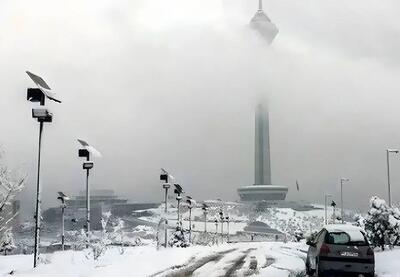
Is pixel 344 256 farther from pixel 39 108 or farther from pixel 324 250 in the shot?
pixel 39 108

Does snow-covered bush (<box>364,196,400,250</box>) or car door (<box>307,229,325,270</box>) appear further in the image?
snow-covered bush (<box>364,196,400,250</box>)

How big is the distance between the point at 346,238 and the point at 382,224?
1344cm

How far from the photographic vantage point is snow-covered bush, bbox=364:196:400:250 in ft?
99.1

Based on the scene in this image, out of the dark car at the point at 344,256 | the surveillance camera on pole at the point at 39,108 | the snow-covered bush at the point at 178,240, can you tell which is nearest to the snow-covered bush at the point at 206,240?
the snow-covered bush at the point at 178,240

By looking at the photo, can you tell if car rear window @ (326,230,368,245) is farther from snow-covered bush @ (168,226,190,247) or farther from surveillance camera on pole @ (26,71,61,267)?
snow-covered bush @ (168,226,190,247)

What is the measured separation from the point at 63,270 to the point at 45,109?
19.9 feet

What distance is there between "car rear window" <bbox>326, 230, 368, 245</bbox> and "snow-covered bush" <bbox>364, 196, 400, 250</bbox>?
42.6 feet

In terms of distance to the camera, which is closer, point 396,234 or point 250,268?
point 250,268

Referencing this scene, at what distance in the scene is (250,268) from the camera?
24.9 meters

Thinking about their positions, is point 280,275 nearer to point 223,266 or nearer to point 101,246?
point 223,266

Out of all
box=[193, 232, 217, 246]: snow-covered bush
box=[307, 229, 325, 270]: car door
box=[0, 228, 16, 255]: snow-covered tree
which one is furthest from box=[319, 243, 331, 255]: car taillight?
box=[193, 232, 217, 246]: snow-covered bush

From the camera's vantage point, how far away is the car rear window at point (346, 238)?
1773 centimetres

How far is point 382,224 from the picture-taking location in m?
30.3

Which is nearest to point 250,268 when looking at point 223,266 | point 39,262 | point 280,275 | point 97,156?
point 223,266
